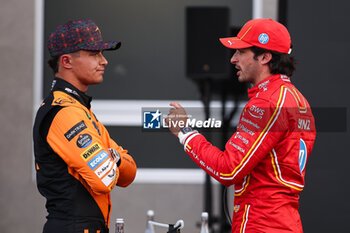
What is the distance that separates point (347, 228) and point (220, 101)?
1450 mm

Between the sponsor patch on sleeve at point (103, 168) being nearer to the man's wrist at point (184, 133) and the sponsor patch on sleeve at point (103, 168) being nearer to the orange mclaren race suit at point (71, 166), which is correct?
the orange mclaren race suit at point (71, 166)

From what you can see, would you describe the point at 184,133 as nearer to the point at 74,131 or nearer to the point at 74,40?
the point at 74,131

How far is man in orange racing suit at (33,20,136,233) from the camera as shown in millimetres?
2191

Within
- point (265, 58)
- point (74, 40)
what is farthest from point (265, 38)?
point (74, 40)

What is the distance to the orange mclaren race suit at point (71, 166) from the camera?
219 centimetres

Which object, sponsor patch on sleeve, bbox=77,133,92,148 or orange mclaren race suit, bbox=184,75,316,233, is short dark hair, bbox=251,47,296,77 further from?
sponsor patch on sleeve, bbox=77,133,92,148

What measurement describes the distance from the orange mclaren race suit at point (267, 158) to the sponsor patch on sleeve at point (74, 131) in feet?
1.61

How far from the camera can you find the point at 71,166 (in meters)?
2.20

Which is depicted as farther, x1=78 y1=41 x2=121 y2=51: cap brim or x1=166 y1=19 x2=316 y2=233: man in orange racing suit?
x1=78 y1=41 x2=121 y2=51: cap brim

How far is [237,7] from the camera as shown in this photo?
181 inches

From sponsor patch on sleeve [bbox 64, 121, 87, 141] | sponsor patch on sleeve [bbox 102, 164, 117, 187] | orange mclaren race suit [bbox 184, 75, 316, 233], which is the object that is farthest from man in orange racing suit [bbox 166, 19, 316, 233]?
sponsor patch on sleeve [bbox 64, 121, 87, 141]

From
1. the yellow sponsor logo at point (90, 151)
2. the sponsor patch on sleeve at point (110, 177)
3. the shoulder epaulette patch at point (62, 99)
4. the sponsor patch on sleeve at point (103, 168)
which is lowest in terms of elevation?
the sponsor patch on sleeve at point (110, 177)

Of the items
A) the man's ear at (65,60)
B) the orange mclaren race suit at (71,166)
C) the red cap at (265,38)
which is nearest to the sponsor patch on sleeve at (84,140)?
the orange mclaren race suit at (71,166)

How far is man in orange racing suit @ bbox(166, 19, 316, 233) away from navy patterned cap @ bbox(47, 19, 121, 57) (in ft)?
1.89
